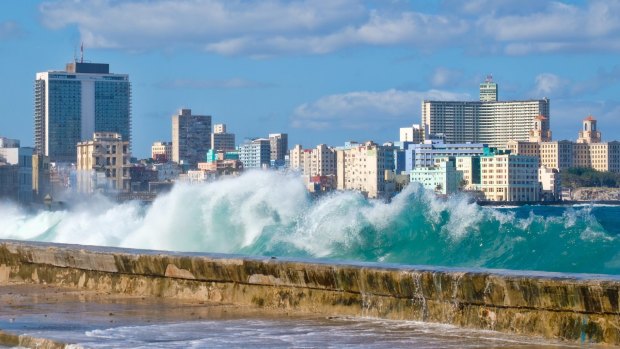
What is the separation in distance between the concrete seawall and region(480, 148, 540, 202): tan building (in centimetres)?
17041

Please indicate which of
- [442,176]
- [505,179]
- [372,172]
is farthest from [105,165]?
[505,179]

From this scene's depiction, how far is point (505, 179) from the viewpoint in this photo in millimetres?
181875

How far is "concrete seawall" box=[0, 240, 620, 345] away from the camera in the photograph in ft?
25.4

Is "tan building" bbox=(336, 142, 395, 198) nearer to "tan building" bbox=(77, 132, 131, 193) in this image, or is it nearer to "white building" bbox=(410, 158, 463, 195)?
"white building" bbox=(410, 158, 463, 195)

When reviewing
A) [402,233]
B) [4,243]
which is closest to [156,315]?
[4,243]

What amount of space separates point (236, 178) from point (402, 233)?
6.44 m

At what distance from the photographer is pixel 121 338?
25.5 feet

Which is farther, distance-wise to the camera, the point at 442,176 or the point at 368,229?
the point at 442,176

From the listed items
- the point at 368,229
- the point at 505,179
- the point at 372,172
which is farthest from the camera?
the point at 372,172

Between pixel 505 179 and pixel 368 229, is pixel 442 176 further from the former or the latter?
pixel 368 229

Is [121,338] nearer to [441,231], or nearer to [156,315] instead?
[156,315]

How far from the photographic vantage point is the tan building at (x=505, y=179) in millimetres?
180500

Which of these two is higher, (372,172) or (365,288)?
(372,172)

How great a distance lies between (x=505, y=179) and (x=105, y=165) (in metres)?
54.1
